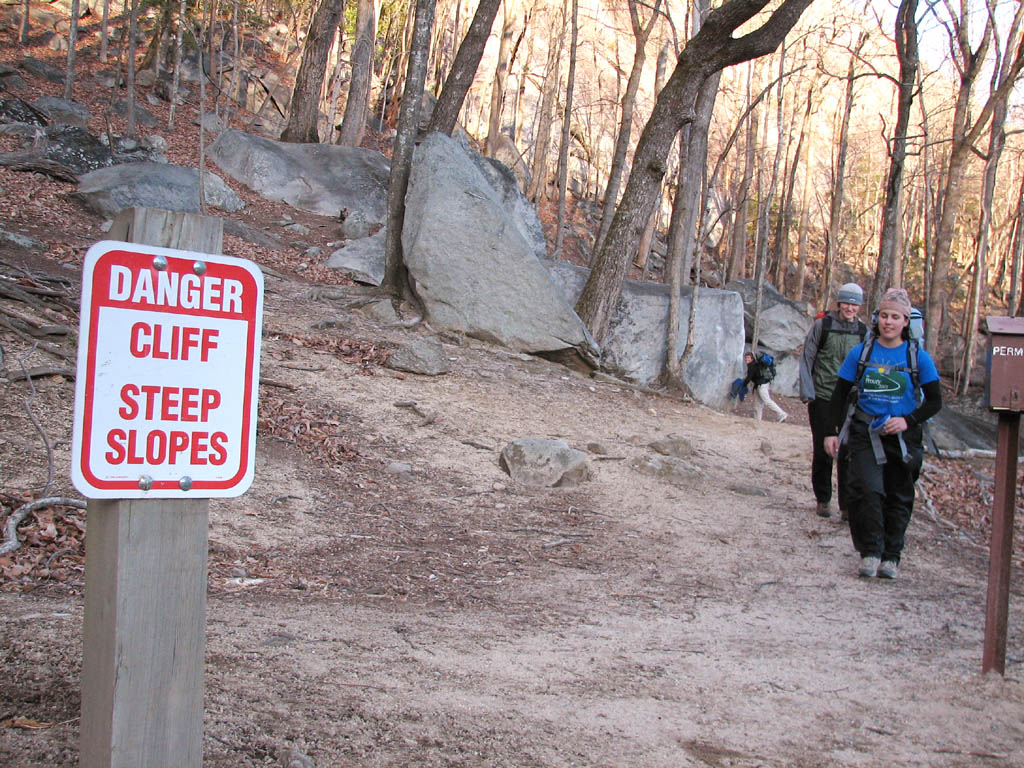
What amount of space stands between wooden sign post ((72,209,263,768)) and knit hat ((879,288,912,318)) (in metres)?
4.68

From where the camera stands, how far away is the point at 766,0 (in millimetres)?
10656

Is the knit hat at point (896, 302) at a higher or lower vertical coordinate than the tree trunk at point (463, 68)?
lower

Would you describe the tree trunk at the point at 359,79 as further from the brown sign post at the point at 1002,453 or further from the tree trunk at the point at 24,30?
the brown sign post at the point at 1002,453

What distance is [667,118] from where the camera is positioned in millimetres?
11930

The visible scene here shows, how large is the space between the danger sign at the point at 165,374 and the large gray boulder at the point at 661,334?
35.7 ft

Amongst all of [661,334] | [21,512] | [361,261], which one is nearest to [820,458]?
[21,512]

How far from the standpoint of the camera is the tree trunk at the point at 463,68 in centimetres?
1247

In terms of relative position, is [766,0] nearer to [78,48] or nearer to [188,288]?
[188,288]

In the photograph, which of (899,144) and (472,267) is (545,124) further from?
(472,267)

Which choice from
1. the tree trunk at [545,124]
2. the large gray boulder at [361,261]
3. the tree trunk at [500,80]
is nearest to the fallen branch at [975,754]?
the large gray boulder at [361,261]

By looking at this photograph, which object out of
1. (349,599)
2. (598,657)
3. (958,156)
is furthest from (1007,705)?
(958,156)

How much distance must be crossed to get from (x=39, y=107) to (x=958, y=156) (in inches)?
810

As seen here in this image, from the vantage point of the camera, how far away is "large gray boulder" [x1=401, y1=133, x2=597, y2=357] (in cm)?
1113

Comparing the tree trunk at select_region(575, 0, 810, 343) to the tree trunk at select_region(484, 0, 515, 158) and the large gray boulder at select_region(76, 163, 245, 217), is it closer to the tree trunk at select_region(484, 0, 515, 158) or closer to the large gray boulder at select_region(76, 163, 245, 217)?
the large gray boulder at select_region(76, 163, 245, 217)
